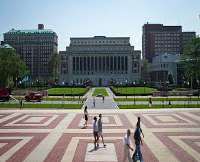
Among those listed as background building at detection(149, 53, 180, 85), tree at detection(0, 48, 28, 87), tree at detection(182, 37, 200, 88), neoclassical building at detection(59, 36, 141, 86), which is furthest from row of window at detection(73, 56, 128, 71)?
tree at detection(182, 37, 200, 88)

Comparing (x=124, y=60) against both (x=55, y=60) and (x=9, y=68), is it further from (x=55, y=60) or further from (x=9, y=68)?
(x=9, y=68)

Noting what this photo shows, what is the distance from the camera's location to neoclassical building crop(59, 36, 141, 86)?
183875 millimetres

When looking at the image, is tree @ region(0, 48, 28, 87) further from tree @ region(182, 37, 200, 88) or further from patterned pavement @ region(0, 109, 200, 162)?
patterned pavement @ region(0, 109, 200, 162)

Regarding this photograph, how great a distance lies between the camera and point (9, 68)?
4090 inches

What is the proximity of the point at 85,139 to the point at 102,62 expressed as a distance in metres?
161

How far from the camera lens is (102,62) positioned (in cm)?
18512

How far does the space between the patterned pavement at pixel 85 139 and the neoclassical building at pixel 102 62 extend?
147978 mm

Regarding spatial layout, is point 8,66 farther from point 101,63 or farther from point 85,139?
point 101,63

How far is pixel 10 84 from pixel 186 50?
53006 mm

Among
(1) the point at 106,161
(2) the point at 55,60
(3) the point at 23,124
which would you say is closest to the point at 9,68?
(2) the point at 55,60

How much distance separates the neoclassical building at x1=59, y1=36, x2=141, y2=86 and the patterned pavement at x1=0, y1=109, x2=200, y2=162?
5826 inches

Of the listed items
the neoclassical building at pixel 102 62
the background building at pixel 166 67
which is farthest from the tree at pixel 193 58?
the neoclassical building at pixel 102 62

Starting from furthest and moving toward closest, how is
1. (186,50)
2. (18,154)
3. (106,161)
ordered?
(186,50), (18,154), (106,161)

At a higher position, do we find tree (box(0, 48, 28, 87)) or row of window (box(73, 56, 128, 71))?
row of window (box(73, 56, 128, 71))
